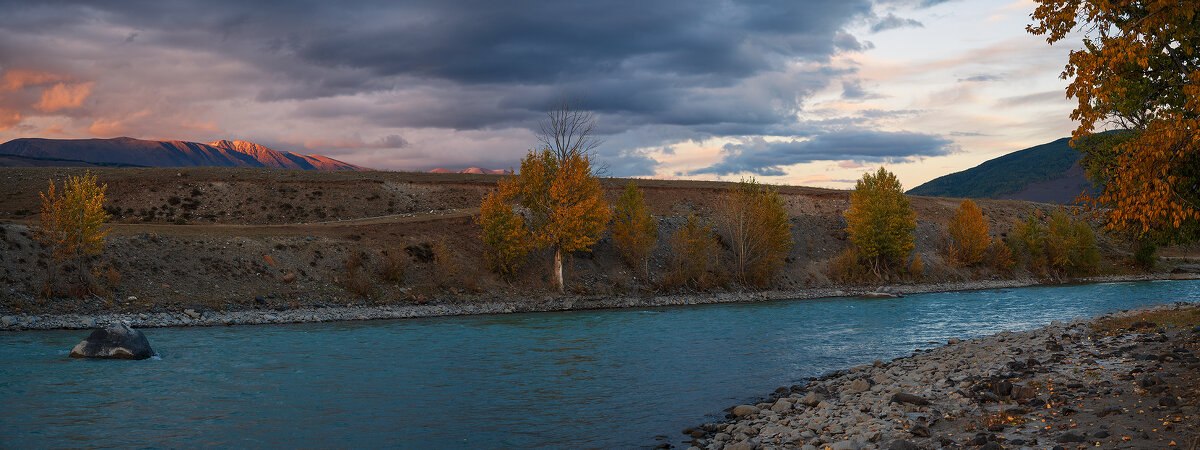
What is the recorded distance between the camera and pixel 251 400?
18141mm

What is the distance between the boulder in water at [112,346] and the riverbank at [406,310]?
10.0 m

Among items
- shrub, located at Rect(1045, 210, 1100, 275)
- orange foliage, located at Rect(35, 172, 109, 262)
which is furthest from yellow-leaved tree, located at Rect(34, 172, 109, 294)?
shrub, located at Rect(1045, 210, 1100, 275)

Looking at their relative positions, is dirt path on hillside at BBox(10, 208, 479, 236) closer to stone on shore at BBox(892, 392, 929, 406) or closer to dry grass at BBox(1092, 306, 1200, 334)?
stone on shore at BBox(892, 392, 929, 406)

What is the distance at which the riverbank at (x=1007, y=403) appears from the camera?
9.99 metres

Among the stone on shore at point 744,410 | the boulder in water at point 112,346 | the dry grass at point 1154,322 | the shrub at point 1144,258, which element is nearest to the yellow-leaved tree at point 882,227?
the shrub at point 1144,258

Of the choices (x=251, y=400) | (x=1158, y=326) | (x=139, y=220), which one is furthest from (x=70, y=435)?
(x=139, y=220)

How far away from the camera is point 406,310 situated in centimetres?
4216

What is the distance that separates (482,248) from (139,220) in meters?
39.4

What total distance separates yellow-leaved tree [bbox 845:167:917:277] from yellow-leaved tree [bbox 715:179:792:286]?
9828 millimetres

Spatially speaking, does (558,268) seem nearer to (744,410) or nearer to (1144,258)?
(744,410)

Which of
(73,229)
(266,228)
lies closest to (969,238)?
(266,228)

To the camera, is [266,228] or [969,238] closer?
[266,228]

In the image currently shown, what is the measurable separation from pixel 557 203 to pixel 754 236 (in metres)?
18.0

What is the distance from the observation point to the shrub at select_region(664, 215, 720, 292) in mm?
55000
